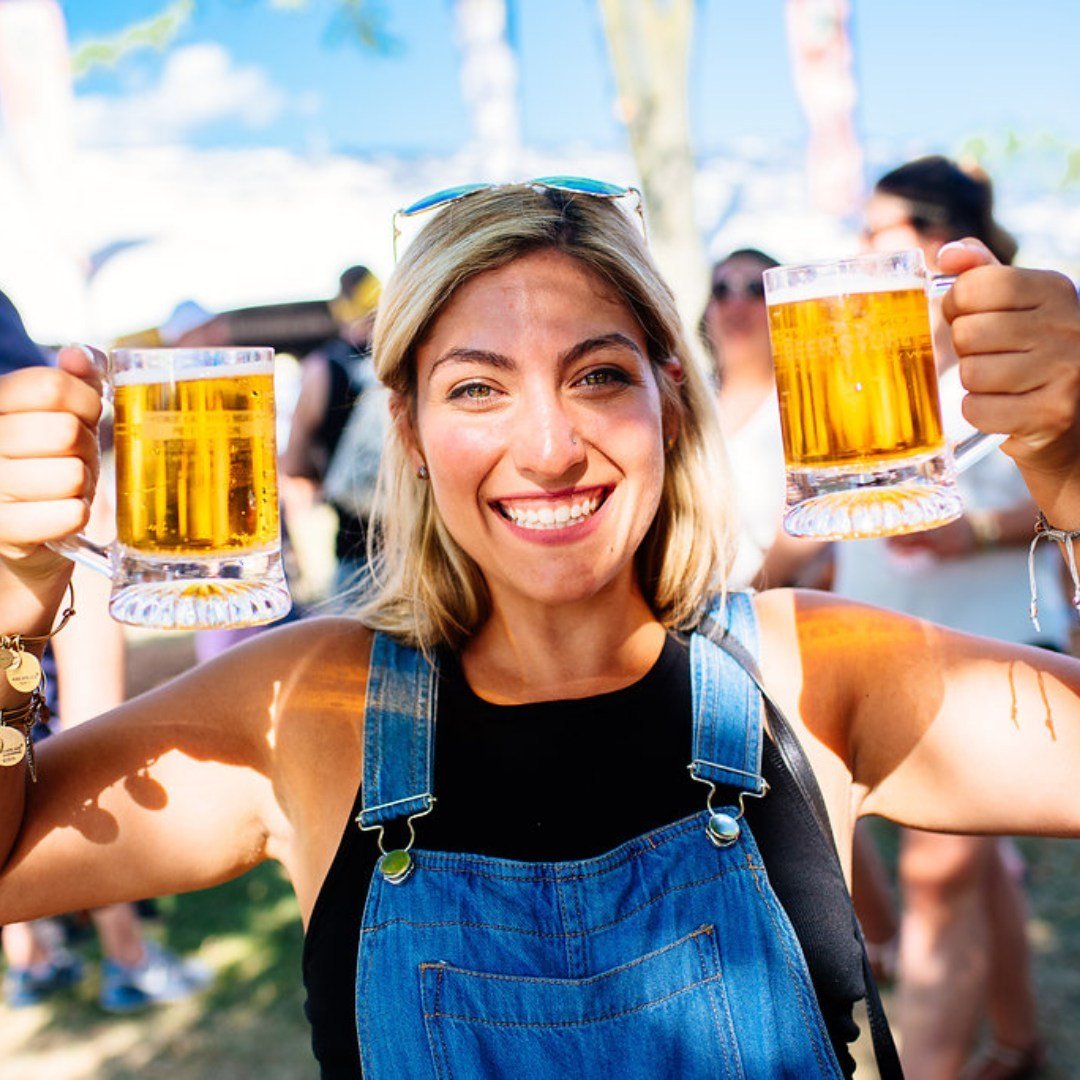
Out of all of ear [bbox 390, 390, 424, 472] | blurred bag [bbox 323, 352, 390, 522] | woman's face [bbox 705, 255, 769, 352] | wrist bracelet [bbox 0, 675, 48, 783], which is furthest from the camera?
blurred bag [bbox 323, 352, 390, 522]

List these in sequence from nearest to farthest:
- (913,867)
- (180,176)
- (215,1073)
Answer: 1. (913,867)
2. (215,1073)
3. (180,176)

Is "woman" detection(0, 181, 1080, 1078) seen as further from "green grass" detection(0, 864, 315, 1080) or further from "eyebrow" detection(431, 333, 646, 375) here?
"green grass" detection(0, 864, 315, 1080)

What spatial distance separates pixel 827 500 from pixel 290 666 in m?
0.91

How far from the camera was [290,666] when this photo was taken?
6.08ft

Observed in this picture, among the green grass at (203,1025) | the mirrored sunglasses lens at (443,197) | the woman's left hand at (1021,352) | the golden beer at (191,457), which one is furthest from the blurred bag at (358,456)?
the woman's left hand at (1021,352)

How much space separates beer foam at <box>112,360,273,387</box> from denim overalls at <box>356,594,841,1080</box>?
0.63 meters

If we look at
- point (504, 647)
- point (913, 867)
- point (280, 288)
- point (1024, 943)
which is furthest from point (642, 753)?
point (280, 288)

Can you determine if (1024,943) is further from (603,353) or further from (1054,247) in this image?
(1054,247)

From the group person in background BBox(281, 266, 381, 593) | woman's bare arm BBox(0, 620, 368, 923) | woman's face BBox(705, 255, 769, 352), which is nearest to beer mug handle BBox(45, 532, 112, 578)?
woman's bare arm BBox(0, 620, 368, 923)

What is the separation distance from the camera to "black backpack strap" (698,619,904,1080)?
156cm

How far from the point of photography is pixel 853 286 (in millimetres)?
1424

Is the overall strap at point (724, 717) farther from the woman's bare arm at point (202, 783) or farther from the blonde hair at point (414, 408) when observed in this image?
the woman's bare arm at point (202, 783)

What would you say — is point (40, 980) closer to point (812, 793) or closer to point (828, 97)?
point (812, 793)

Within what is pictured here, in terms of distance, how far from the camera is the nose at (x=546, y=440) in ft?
5.35
